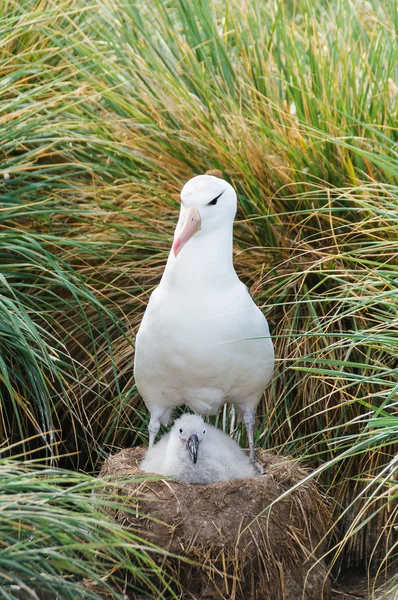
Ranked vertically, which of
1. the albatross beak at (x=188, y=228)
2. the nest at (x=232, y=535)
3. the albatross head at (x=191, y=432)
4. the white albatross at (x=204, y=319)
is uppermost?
the albatross beak at (x=188, y=228)

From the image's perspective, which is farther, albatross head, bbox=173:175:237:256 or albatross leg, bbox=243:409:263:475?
albatross leg, bbox=243:409:263:475

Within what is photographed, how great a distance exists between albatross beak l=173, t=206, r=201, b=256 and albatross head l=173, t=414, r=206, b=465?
84 centimetres

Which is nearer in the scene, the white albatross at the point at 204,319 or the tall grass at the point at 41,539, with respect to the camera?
the tall grass at the point at 41,539

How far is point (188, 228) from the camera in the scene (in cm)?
429

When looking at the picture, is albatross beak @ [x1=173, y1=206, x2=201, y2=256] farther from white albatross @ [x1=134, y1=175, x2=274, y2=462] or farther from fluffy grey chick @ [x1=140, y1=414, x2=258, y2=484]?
fluffy grey chick @ [x1=140, y1=414, x2=258, y2=484]

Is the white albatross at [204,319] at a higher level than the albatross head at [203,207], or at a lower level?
lower

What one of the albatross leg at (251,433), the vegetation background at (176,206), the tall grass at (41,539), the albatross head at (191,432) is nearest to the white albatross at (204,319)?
the albatross head at (191,432)

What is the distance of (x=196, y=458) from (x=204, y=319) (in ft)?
2.06

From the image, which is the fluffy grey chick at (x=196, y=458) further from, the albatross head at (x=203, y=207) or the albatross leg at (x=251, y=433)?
the albatross head at (x=203, y=207)

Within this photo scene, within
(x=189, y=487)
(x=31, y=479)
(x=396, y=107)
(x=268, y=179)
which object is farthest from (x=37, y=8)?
(x=31, y=479)

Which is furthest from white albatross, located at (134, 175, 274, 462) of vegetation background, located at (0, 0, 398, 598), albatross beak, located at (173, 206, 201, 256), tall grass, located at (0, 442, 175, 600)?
tall grass, located at (0, 442, 175, 600)

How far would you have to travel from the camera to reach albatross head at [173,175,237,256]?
4.30m

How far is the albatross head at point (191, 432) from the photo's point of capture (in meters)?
4.41

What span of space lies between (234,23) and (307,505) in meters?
3.06
